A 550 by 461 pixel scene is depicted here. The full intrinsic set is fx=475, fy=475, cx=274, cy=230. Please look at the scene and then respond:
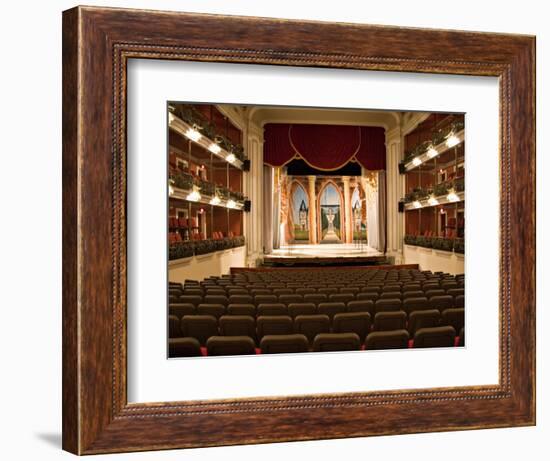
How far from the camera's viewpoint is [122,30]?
2361 millimetres

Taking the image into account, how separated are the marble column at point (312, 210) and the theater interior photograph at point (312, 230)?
0.16 ft

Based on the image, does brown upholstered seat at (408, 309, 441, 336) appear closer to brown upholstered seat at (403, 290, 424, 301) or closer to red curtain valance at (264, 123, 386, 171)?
brown upholstered seat at (403, 290, 424, 301)

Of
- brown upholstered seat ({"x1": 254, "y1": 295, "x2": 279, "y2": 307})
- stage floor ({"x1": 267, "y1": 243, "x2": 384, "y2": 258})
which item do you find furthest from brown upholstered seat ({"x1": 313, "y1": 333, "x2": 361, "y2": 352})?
stage floor ({"x1": 267, "y1": 243, "x2": 384, "y2": 258})

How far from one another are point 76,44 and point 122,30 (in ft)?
0.78

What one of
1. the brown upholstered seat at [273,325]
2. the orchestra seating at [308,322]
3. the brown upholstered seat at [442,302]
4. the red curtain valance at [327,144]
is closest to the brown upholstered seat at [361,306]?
the orchestra seating at [308,322]

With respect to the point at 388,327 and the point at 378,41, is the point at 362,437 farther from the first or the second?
the point at 378,41

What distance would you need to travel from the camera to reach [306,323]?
3.93 m

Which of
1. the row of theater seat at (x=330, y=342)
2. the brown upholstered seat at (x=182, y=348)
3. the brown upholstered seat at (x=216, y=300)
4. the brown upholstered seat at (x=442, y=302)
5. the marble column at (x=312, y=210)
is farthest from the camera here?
the marble column at (x=312, y=210)

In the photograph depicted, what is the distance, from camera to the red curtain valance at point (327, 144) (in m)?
13.1

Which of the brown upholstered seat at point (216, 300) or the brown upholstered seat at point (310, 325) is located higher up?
the brown upholstered seat at point (216, 300)

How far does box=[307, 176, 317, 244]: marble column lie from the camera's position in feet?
66.4

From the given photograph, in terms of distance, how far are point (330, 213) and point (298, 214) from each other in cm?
158

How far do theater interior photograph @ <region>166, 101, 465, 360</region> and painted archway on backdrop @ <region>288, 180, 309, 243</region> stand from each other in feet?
0.21

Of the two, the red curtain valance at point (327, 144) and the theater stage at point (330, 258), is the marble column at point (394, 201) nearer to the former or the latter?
the red curtain valance at point (327, 144)
